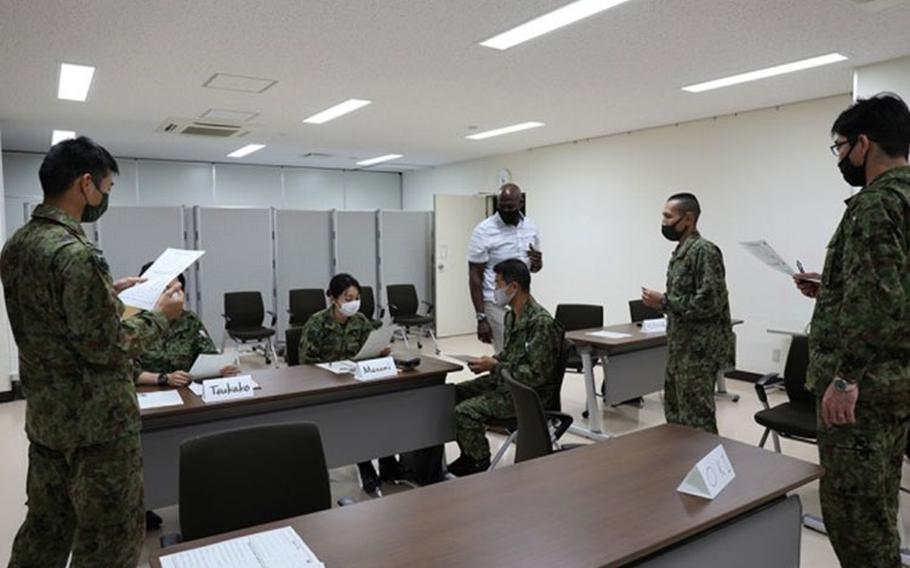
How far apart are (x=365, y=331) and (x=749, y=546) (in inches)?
106

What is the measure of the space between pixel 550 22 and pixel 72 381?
2.98 m

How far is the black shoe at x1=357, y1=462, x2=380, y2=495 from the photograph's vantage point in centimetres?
334

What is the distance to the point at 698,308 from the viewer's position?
3184mm

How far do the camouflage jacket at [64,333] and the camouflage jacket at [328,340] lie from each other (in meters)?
1.86

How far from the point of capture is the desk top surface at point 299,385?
99.6 inches

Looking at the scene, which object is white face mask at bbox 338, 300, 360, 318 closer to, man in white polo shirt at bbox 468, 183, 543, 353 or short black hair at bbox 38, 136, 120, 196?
man in white polo shirt at bbox 468, 183, 543, 353

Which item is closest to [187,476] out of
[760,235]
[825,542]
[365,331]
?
[365,331]

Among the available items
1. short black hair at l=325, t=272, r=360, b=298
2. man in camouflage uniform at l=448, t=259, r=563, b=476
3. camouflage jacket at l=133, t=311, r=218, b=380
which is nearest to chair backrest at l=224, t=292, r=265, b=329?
camouflage jacket at l=133, t=311, r=218, b=380

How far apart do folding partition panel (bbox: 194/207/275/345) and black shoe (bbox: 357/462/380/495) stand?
429 centimetres

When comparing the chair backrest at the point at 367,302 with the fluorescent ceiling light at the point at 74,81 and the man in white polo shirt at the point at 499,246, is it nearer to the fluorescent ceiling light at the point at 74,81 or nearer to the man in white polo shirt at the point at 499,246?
the man in white polo shirt at the point at 499,246

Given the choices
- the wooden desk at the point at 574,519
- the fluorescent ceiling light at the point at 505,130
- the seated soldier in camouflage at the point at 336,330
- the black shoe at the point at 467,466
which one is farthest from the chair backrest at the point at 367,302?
the wooden desk at the point at 574,519

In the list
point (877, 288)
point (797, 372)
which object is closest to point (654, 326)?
point (797, 372)

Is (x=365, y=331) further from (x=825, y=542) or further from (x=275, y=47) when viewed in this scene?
(x=825, y=542)

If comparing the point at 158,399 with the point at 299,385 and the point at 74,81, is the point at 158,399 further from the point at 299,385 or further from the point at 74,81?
the point at 74,81
